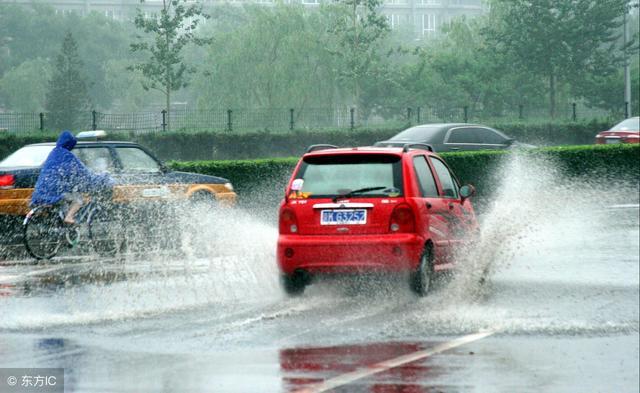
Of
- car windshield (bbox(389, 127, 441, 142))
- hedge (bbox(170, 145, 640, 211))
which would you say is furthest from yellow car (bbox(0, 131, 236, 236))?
car windshield (bbox(389, 127, 441, 142))

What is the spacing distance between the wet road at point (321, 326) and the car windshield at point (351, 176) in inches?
38.2

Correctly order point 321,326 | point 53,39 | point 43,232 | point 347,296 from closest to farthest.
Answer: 1. point 321,326
2. point 347,296
3. point 43,232
4. point 53,39

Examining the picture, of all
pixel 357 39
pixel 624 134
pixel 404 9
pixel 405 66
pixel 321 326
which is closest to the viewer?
pixel 321 326

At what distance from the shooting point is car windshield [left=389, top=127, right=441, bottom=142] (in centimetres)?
2817

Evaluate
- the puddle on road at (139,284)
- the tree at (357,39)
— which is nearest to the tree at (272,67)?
the tree at (357,39)

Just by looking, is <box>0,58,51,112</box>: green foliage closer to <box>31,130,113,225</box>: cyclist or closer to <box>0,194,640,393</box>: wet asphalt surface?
<box>31,130,113,225</box>: cyclist

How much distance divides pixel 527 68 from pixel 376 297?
52.8 meters

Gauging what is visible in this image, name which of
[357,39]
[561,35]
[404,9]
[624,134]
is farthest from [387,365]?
[404,9]

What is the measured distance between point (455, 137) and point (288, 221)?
58.2 ft

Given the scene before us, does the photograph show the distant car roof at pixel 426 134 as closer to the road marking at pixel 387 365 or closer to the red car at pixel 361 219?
the red car at pixel 361 219

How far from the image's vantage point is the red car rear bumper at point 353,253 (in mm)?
11461

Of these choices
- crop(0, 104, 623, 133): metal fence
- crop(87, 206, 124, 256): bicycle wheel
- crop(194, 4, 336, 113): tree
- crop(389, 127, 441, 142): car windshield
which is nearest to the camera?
crop(87, 206, 124, 256): bicycle wheel

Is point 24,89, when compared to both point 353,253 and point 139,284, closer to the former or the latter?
point 139,284

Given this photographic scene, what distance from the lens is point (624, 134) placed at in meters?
34.6
